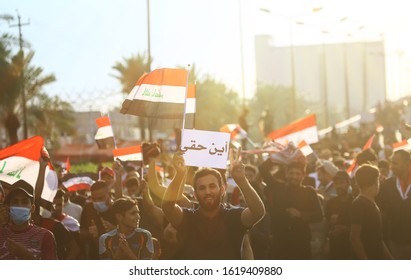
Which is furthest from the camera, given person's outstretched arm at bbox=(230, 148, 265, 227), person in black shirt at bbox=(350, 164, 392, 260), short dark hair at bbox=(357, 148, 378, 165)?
short dark hair at bbox=(357, 148, 378, 165)

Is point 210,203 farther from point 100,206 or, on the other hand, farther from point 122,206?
point 100,206

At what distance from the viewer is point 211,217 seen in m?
5.53

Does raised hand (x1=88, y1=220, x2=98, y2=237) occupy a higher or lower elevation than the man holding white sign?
lower

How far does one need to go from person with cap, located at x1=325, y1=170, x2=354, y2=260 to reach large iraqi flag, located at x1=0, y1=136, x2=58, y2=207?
2455mm

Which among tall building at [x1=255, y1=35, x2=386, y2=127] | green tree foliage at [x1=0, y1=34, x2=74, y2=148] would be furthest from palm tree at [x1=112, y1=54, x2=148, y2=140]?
tall building at [x1=255, y1=35, x2=386, y2=127]

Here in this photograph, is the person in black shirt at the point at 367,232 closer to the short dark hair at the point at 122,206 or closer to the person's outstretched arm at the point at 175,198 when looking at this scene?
the person's outstretched arm at the point at 175,198

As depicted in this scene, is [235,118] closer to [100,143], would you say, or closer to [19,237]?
[100,143]

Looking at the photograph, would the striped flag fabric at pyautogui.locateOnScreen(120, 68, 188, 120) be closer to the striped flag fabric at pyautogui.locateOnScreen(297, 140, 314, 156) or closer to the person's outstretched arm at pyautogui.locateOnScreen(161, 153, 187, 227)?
the person's outstretched arm at pyautogui.locateOnScreen(161, 153, 187, 227)

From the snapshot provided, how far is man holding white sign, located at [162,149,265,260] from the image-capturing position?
5.46 m

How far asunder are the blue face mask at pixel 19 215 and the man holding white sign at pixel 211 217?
93cm

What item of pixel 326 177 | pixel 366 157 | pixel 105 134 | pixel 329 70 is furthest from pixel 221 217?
pixel 329 70

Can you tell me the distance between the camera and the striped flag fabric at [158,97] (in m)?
8.00

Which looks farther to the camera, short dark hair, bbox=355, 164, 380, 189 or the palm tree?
the palm tree

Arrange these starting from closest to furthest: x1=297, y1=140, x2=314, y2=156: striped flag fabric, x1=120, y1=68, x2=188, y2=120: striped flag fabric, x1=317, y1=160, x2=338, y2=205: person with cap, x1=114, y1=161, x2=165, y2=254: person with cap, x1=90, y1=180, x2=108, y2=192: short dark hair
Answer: x1=114, y1=161, x2=165, y2=254: person with cap < x1=120, y1=68, x2=188, y2=120: striped flag fabric < x1=90, y1=180, x2=108, y2=192: short dark hair < x1=317, y1=160, x2=338, y2=205: person with cap < x1=297, y1=140, x2=314, y2=156: striped flag fabric
